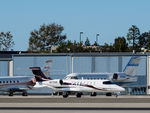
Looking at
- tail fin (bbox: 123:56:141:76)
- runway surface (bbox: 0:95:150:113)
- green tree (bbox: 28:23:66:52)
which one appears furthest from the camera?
green tree (bbox: 28:23:66:52)

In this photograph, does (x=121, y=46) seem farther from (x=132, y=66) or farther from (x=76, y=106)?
(x=76, y=106)

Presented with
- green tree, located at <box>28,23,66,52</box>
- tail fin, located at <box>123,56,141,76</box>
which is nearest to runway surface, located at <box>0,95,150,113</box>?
tail fin, located at <box>123,56,141,76</box>

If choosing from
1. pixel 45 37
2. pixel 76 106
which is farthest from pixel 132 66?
pixel 45 37

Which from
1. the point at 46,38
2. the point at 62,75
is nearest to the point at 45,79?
the point at 62,75

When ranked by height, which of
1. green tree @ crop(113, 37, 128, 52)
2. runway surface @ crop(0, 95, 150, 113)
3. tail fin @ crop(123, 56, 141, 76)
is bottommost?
runway surface @ crop(0, 95, 150, 113)

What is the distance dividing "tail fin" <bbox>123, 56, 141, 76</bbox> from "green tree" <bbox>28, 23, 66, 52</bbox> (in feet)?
296

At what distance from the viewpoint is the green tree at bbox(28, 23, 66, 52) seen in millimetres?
183500

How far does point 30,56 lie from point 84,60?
992 cm

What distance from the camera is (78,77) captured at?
92438 millimetres

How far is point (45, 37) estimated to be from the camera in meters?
184

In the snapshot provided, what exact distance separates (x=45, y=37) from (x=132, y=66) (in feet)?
306

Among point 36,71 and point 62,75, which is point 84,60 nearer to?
point 62,75

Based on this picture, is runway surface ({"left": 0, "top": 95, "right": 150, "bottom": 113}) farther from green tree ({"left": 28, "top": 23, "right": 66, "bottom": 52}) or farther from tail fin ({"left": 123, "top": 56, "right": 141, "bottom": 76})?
green tree ({"left": 28, "top": 23, "right": 66, "bottom": 52})

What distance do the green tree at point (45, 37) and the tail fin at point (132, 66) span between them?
9031 cm
